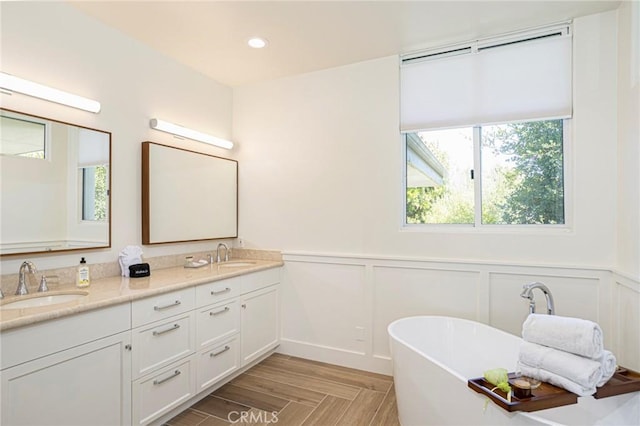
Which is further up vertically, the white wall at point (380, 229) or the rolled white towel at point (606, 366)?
the white wall at point (380, 229)

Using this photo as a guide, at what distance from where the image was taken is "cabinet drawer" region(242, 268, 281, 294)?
289 cm

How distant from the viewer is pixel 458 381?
1.67 meters

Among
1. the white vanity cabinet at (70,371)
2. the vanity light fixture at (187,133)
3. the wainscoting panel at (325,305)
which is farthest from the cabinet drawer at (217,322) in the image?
the vanity light fixture at (187,133)

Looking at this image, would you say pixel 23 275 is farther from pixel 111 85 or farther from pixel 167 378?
pixel 111 85

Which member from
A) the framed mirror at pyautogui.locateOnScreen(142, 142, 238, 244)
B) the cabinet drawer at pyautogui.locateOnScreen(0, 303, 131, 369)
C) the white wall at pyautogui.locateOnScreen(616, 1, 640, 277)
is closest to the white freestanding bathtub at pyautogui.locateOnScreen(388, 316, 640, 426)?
the white wall at pyautogui.locateOnScreen(616, 1, 640, 277)

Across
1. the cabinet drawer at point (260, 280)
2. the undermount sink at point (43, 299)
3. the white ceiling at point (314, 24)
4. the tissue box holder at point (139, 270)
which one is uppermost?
the white ceiling at point (314, 24)

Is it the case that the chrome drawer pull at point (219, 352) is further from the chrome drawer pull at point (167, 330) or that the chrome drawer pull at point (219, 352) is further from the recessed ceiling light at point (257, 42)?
the recessed ceiling light at point (257, 42)

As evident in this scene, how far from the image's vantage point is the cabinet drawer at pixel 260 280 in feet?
9.49

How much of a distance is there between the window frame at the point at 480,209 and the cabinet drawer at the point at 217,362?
1.68 metres

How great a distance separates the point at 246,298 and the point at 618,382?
2361 millimetres

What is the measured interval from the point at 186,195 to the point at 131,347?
55.9 inches

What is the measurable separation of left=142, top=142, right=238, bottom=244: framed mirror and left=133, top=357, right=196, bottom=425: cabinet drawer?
101cm

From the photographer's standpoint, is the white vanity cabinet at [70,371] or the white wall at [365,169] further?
the white wall at [365,169]

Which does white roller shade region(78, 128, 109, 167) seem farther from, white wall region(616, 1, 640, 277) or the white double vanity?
white wall region(616, 1, 640, 277)
